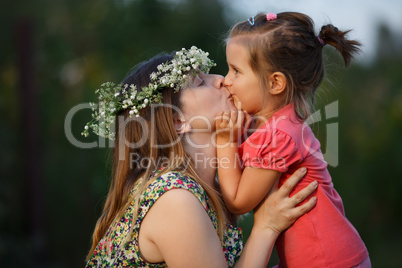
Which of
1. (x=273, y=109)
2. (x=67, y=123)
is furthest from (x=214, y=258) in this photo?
(x=67, y=123)

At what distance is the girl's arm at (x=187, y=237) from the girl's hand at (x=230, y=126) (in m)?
0.47

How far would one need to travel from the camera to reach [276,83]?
271cm

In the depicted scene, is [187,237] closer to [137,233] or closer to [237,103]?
[137,233]

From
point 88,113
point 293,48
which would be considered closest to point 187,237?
point 293,48

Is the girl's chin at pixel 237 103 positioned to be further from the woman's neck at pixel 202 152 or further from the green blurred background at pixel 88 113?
the green blurred background at pixel 88 113

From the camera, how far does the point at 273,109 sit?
9.08ft

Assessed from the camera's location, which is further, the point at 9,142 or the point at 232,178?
the point at 9,142

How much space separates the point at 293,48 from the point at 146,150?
987 mm

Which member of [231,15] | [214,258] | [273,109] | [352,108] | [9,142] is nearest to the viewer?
[214,258]

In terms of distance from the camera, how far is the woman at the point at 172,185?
232 centimetres

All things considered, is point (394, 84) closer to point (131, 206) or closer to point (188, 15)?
point (188, 15)

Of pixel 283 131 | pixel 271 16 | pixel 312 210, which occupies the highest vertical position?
pixel 271 16

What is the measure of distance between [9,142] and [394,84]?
5703 millimetres

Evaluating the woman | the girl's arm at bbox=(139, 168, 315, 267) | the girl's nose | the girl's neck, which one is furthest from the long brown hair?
the girl's neck
